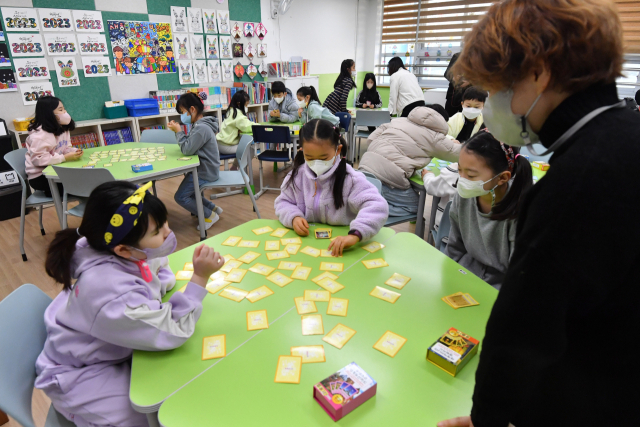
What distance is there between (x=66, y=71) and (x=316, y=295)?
16.7 feet

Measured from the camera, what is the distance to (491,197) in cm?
174

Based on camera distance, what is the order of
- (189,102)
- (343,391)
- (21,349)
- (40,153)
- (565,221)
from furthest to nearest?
(189,102)
(40,153)
(21,349)
(343,391)
(565,221)

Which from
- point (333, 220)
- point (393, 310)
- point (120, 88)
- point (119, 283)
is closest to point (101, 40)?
point (120, 88)

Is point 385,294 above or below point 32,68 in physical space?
below

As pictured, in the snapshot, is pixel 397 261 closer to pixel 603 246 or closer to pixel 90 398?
pixel 603 246

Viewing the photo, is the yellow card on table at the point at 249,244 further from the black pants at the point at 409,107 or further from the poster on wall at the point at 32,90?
the black pants at the point at 409,107

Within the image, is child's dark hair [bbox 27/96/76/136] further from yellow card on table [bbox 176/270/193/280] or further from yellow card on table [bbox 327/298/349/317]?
yellow card on table [bbox 327/298/349/317]

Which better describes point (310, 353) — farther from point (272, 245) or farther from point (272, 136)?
point (272, 136)

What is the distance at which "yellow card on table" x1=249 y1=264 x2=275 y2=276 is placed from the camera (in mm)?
1565

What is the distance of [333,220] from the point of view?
6.68 ft

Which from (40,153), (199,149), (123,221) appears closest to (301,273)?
(123,221)

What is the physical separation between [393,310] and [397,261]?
0.35 m

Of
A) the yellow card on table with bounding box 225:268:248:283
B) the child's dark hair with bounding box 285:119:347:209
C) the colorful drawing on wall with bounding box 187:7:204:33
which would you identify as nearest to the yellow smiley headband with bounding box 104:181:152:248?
the yellow card on table with bounding box 225:268:248:283

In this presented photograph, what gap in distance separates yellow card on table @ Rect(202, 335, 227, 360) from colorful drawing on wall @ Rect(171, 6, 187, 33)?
5784 millimetres
